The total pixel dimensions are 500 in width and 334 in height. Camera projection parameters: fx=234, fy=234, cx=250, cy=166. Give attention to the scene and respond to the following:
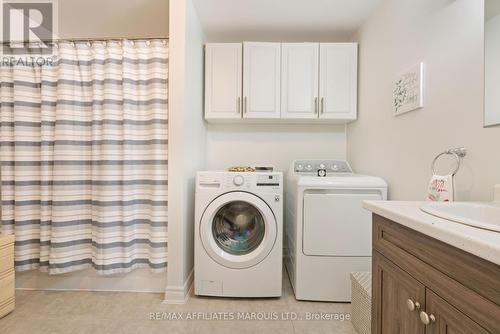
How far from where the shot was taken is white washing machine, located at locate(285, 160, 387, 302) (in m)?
1.67

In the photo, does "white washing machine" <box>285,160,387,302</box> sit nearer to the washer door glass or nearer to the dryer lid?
the dryer lid

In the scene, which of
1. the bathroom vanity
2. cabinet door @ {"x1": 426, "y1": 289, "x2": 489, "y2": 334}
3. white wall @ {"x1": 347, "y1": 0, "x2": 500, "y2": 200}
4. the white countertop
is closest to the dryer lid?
white wall @ {"x1": 347, "y1": 0, "x2": 500, "y2": 200}

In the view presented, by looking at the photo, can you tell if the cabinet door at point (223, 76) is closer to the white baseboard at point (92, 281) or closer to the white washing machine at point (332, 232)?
the white washing machine at point (332, 232)

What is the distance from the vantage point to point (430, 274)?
65 cm

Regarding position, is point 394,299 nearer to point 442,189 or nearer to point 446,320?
point 446,320

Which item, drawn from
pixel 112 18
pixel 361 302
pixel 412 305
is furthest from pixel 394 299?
pixel 112 18

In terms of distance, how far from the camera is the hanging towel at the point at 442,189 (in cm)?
104

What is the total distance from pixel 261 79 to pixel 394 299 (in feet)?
6.39

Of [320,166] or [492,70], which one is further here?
[320,166]

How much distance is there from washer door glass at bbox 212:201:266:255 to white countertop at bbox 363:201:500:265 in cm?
110

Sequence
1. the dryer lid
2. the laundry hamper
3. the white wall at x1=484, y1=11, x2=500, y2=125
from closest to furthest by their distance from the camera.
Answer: the white wall at x1=484, y1=11, x2=500, y2=125, the laundry hamper, the dryer lid

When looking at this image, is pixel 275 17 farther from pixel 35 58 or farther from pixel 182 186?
pixel 35 58

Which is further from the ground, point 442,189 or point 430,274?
point 442,189

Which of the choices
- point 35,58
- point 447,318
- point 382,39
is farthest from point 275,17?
point 447,318
